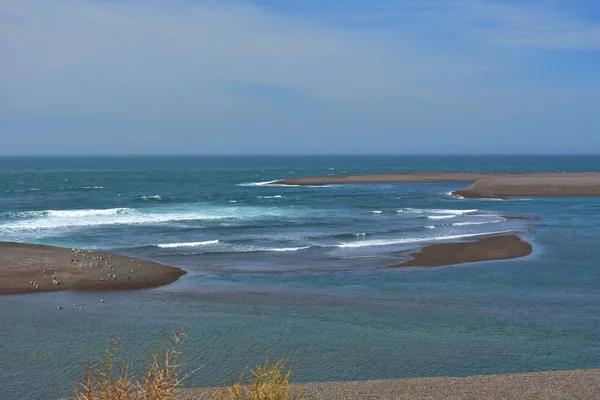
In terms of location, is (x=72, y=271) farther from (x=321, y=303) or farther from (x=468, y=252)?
(x=468, y=252)

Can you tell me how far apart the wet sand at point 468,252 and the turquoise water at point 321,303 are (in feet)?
3.52

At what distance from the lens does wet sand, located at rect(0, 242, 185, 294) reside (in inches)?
1132

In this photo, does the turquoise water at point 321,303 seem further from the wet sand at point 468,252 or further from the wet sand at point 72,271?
the wet sand at point 72,271

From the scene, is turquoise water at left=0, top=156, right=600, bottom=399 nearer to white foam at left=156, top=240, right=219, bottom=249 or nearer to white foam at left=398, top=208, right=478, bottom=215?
white foam at left=156, top=240, right=219, bottom=249

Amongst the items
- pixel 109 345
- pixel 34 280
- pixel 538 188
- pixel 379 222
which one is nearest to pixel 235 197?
pixel 379 222

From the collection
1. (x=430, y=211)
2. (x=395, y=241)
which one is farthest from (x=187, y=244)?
(x=430, y=211)

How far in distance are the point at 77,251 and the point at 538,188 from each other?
197ft

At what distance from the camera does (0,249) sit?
117 ft

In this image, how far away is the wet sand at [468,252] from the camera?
35.2m

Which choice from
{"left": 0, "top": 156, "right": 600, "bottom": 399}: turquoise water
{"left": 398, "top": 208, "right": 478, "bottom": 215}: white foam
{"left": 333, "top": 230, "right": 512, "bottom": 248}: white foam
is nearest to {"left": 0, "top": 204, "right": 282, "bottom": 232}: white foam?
{"left": 0, "top": 156, "right": 600, "bottom": 399}: turquoise water

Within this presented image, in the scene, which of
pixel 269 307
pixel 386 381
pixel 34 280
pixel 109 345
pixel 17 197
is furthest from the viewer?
pixel 17 197

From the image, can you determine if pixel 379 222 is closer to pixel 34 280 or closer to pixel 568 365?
pixel 34 280

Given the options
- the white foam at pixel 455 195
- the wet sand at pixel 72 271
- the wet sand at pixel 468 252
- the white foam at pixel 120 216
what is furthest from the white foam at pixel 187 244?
the white foam at pixel 455 195

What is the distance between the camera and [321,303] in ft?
85.4
